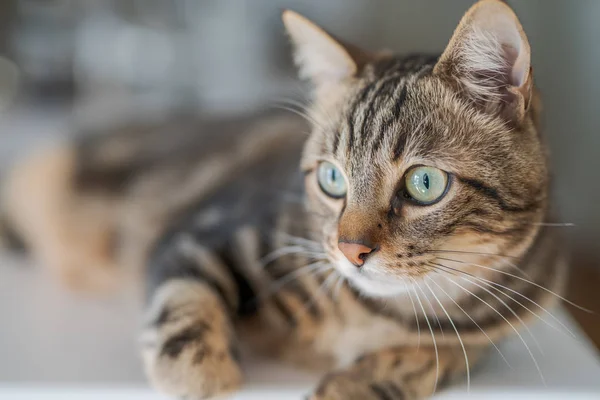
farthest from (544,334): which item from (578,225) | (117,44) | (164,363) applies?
(117,44)

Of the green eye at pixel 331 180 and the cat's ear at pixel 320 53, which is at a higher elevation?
the cat's ear at pixel 320 53

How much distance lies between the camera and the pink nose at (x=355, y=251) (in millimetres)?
606

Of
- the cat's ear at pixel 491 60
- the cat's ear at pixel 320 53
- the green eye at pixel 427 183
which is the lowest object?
the green eye at pixel 427 183

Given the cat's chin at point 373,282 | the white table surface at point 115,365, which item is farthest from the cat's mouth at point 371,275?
the white table surface at point 115,365

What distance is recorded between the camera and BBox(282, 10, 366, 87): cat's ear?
2.25 ft

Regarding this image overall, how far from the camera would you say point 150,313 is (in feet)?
2.46

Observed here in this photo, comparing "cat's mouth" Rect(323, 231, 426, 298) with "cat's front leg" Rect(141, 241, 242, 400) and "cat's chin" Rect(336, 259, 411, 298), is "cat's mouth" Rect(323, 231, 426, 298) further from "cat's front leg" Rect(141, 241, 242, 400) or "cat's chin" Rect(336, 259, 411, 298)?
"cat's front leg" Rect(141, 241, 242, 400)

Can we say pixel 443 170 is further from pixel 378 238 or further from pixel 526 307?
pixel 526 307

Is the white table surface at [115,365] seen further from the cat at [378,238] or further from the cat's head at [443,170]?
the cat's head at [443,170]

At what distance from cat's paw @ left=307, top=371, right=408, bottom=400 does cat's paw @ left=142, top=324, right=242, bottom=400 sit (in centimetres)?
10

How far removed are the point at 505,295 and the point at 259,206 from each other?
352 mm

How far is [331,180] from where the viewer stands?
0.70 m

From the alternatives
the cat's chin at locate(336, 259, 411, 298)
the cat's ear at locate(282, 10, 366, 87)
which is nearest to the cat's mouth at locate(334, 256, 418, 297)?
the cat's chin at locate(336, 259, 411, 298)

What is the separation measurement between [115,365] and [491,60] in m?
0.55
